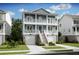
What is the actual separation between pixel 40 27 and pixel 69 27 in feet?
3.85

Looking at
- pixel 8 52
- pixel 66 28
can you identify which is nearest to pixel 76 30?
pixel 66 28

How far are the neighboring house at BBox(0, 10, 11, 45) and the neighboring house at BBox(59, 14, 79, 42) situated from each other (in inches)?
82.3

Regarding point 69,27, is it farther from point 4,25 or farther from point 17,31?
point 4,25

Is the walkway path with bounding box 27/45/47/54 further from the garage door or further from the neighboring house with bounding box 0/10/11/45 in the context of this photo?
the neighboring house with bounding box 0/10/11/45

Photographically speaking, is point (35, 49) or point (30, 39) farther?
point (30, 39)

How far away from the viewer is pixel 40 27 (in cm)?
1844

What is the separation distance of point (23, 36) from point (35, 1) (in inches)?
61.1

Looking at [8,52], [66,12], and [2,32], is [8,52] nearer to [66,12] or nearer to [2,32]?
[2,32]

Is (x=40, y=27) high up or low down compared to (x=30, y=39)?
up

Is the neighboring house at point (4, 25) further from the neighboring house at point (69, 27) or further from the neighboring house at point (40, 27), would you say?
the neighboring house at point (69, 27)

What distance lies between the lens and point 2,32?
18.3 metres

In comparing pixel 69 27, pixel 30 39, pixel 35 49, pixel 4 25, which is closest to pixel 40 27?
pixel 30 39

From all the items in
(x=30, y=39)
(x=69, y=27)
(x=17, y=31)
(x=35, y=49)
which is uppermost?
(x=69, y=27)

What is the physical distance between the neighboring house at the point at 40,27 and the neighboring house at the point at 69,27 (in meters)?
0.28
